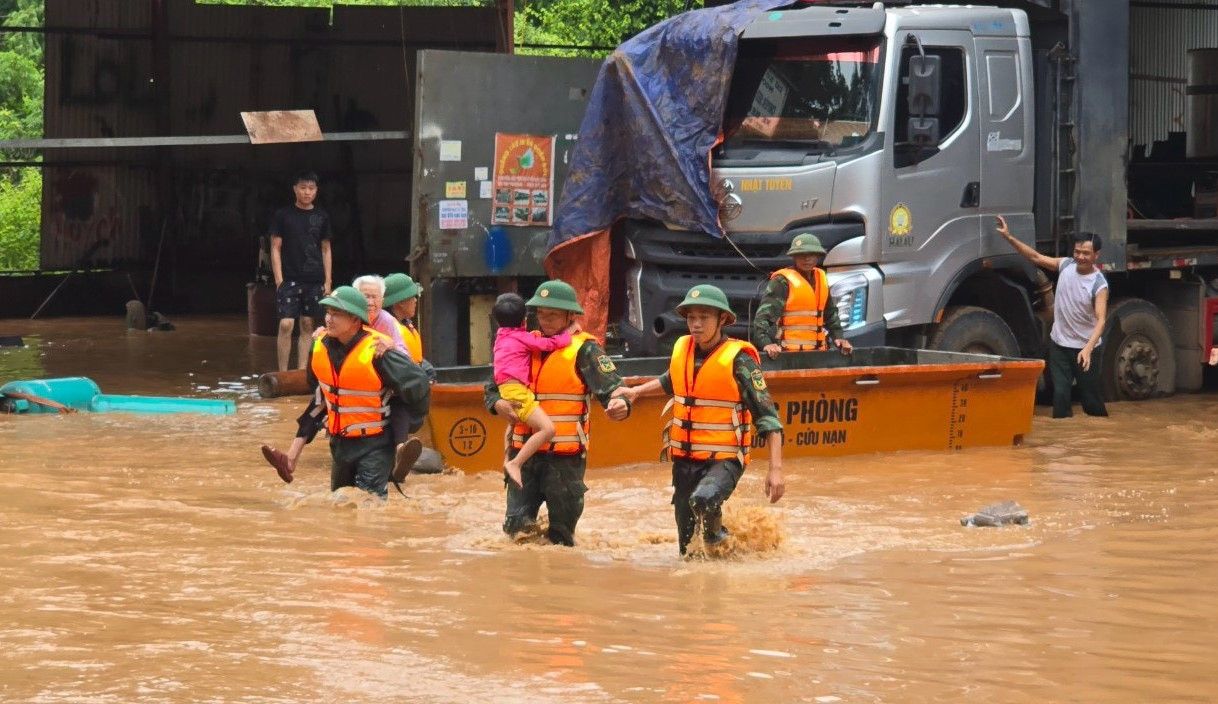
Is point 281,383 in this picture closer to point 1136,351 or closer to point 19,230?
point 1136,351

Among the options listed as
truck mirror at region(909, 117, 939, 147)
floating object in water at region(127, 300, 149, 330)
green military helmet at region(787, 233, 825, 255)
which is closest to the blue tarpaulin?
green military helmet at region(787, 233, 825, 255)

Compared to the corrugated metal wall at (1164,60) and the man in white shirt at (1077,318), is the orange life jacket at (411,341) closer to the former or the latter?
the man in white shirt at (1077,318)

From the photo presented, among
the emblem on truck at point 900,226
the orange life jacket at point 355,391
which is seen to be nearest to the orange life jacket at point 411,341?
the orange life jacket at point 355,391

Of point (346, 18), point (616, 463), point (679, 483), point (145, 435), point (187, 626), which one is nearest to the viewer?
point (187, 626)

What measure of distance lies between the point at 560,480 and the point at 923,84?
576 centimetres

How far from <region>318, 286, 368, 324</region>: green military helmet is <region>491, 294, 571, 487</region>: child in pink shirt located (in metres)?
0.72

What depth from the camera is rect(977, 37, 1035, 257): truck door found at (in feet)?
45.5

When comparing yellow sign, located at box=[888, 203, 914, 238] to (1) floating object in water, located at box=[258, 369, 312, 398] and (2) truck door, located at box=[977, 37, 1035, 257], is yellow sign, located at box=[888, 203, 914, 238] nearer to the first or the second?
(2) truck door, located at box=[977, 37, 1035, 257]

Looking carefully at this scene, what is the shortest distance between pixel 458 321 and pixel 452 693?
10193 mm

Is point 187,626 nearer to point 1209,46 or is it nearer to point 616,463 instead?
point 616,463

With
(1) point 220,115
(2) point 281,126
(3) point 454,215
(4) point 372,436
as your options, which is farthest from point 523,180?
(1) point 220,115

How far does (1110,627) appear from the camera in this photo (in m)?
7.40

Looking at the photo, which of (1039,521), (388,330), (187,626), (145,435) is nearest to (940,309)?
(1039,521)

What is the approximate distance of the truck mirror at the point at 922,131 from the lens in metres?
13.2
